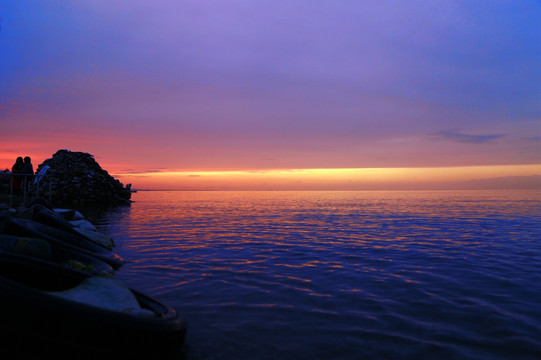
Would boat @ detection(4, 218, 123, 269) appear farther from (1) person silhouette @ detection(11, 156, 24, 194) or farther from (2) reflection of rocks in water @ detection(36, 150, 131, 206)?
(2) reflection of rocks in water @ detection(36, 150, 131, 206)

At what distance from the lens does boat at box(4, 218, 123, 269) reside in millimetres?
7352

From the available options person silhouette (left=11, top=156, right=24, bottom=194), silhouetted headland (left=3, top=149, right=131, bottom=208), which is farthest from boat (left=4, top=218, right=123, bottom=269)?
silhouetted headland (left=3, top=149, right=131, bottom=208)

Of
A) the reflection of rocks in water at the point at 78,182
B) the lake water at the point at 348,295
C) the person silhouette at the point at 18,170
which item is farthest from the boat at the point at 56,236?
the reflection of rocks in water at the point at 78,182

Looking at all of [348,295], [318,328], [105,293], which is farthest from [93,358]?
[348,295]

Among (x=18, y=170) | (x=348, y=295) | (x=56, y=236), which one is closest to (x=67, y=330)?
(x=348, y=295)

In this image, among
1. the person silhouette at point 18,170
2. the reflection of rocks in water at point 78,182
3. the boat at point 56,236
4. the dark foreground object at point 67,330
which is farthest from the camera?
the reflection of rocks in water at point 78,182

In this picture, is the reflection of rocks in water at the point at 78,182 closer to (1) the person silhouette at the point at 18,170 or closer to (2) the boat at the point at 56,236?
(1) the person silhouette at the point at 18,170

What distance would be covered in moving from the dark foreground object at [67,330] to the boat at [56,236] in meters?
4.21

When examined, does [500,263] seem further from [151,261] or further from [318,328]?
[151,261]

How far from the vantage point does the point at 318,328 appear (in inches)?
222

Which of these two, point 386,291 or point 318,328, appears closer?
point 318,328

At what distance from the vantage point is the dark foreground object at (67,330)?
138 inches

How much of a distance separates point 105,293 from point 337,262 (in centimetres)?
776

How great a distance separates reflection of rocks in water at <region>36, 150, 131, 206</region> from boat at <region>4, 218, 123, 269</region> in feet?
103
